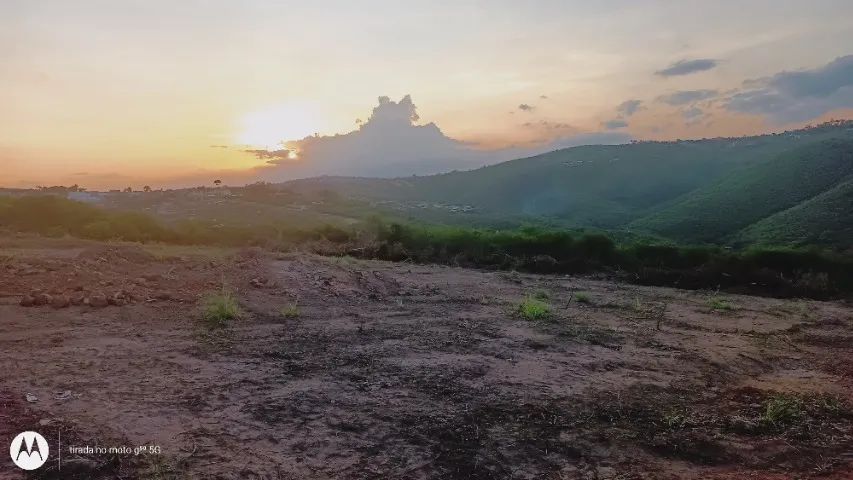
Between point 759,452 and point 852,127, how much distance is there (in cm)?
9857

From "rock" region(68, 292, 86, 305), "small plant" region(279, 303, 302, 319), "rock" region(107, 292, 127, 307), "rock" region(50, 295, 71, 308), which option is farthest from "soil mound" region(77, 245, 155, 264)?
"small plant" region(279, 303, 302, 319)

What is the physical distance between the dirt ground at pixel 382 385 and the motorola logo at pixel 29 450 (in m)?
0.08

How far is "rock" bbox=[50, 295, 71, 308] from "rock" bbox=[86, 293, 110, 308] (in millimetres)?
320

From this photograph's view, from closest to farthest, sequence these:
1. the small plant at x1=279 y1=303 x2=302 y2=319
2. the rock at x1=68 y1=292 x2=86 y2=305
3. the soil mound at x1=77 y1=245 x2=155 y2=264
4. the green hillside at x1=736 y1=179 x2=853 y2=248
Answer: the rock at x1=68 y1=292 x2=86 y2=305, the small plant at x1=279 y1=303 x2=302 y2=319, the soil mound at x1=77 y1=245 x2=155 y2=264, the green hillside at x1=736 y1=179 x2=853 y2=248

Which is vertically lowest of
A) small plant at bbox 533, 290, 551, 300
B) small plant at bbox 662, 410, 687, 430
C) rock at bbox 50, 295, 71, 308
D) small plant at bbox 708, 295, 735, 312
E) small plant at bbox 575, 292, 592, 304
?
small plant at bbox 708, 295, 735, 312

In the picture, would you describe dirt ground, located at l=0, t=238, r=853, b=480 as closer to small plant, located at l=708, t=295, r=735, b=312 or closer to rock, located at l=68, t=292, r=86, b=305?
rock, located at l=68, t=292, r=86, b=305

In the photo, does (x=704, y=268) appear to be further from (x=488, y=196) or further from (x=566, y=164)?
(x=566, y=164)

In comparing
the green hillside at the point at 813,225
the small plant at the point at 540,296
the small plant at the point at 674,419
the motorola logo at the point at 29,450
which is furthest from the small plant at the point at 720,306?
the motorola logo at the point at 29,450

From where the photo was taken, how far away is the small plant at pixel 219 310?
32.6ft

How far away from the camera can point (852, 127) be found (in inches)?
3238

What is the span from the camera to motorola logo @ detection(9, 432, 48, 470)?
4.45 metres

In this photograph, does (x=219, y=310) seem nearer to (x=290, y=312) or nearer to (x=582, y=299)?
(x=290, y=312)

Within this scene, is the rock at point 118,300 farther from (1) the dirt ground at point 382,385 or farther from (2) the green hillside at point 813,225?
(2) the green hillside at point 813,225

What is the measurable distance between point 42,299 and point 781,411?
1121cm
